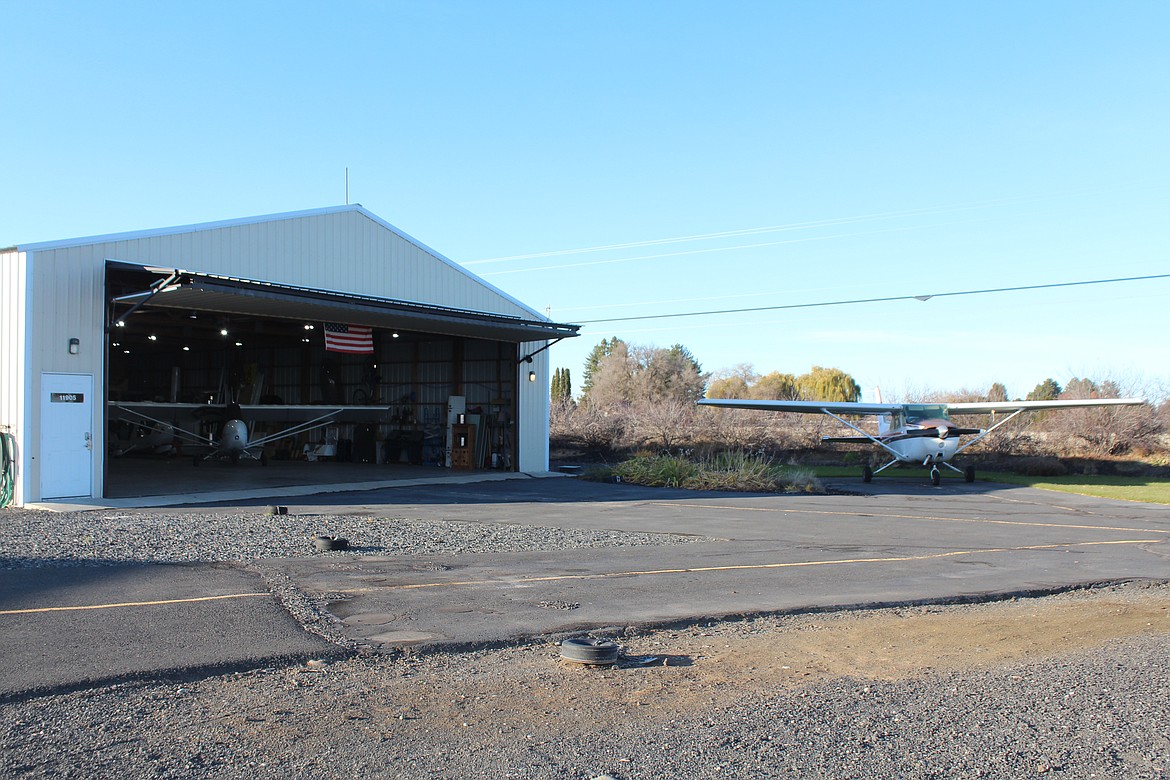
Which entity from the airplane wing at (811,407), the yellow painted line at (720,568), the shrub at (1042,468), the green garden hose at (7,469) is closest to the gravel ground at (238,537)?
the green garden hose at (7,469)

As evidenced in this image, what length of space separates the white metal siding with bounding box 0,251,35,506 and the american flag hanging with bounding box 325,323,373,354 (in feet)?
24.2

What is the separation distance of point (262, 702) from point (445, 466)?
2549 cm

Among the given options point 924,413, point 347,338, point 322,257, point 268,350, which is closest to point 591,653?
point 322,257

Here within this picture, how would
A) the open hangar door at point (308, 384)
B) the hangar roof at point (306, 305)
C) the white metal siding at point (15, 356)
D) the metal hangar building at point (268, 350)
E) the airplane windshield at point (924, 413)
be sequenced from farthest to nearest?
the airplane windshield at point (924, 413), the open hangar door at point (308, 384), the hangar roof at point (306, 305), the metal hangar building at point (268, 350), the white metal siding at point (15, 356)

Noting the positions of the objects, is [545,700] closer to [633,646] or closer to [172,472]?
[633,646]

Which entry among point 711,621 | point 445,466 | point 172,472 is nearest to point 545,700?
point 711,621

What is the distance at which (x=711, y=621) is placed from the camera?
794cm

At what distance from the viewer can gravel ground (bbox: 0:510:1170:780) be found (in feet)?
14.6

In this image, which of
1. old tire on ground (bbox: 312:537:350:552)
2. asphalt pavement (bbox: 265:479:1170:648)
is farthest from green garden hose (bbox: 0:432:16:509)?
old tire on ground (bbox: 312:537:350:552)

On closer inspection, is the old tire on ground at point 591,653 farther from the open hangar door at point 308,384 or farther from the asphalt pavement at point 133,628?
the open hangar door at point 308,384

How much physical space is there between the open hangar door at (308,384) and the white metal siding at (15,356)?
170cm

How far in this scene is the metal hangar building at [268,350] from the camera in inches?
653

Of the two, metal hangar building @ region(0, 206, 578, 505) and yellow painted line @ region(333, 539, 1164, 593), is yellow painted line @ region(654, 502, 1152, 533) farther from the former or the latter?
metal hangar building @ region(0, 206, 578, 505)

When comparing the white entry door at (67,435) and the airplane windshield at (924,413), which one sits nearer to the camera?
the white entry door at (67,435)
